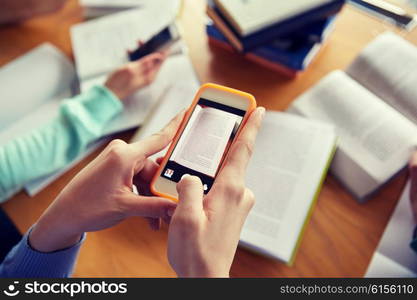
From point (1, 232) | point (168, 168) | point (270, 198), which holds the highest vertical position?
point (168, 168)

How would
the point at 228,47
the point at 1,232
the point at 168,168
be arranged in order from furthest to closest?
the point at 228,47
the point at 1,232
the point at 168,168

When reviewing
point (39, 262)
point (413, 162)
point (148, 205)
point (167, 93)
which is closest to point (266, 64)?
point (167, 93)

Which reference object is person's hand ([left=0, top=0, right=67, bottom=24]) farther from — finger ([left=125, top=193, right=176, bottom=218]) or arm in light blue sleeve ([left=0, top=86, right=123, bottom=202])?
finger ([left=125, top=193, right=176, bottom=218])

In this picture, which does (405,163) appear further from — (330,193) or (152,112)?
(152,112)

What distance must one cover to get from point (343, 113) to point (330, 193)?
143mm

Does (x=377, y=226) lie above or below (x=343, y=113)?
below

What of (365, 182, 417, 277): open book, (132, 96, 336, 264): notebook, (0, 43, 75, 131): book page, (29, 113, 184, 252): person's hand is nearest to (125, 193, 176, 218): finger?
(29, 113, 184, 252): person's hand

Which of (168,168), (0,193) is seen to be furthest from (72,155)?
(168,168)

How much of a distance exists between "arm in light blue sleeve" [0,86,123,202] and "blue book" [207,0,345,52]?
10.4 inches

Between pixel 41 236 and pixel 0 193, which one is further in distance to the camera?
pixel 0 193

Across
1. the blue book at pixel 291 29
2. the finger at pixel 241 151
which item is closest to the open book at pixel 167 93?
the blue book at pixel 291 29

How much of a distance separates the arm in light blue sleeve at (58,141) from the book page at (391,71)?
452 millimetres

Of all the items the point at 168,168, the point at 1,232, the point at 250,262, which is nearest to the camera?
the point at 168,168

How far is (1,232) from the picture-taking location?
2.08 feet
